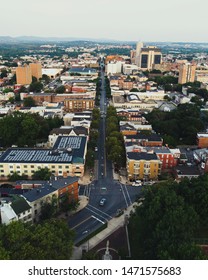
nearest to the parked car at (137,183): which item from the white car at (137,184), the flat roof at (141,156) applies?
the white car at (137,184)

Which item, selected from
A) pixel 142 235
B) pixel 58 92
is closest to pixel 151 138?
pixel 142 235

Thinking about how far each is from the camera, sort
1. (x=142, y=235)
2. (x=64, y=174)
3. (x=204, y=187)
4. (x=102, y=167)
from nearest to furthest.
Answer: (x=142, y=235)
(x=204, y=187)
(x=64, y=174)
(x=102, y=167)

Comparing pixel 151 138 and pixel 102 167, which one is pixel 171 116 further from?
pixel 102 167

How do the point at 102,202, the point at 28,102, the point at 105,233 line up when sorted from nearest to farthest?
the point at 105,233
the point at 102,202
the point at 28,102

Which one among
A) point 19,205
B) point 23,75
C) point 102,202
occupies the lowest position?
point 102,202

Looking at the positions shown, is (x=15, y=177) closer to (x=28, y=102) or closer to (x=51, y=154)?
(x=51, y=154)

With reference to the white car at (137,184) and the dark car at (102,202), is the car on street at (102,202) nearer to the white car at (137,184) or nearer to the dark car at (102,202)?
the dark car at (102,202)

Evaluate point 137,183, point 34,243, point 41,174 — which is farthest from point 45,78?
point 34,243
